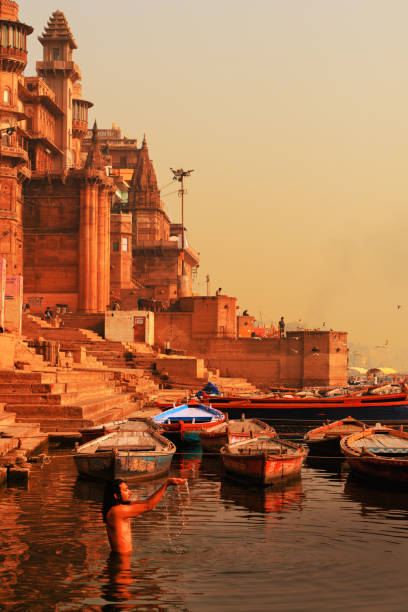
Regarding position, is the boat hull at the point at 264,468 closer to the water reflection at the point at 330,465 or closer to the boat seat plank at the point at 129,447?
the boat seat plank at the point at 129,447

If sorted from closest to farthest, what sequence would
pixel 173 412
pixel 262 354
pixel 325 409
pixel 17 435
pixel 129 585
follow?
pixel 129 585, pixel 17 435, pixel 173 412, pixel 325 409, pixel 262 354

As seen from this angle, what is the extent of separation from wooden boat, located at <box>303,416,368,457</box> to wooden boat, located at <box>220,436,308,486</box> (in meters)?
4.61

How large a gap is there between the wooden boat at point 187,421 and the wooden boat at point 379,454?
6.02 m

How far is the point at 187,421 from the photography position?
29.7m

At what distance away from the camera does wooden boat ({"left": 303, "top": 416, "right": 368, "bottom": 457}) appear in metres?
26.6

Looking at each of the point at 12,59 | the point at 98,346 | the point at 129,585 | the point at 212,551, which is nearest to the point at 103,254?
the point at 98,346

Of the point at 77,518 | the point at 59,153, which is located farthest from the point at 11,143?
the point at 77,518

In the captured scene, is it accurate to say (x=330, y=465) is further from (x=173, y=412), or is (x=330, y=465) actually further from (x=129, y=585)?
(x=129, y=585)

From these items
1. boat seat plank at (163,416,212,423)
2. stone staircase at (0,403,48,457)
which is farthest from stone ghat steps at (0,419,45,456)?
boat seat plank at (163,416,212,423)

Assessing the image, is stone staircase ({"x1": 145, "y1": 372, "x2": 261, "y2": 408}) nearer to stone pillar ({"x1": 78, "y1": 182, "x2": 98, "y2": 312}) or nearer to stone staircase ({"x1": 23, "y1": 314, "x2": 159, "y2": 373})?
stone staircase ({"x1": 23, "y1": 314, "x2": 159, "y2": 373})

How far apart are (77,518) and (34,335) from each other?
132 feet

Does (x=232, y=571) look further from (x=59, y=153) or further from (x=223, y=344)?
(x=59, y=153)

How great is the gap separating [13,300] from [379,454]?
27539mm

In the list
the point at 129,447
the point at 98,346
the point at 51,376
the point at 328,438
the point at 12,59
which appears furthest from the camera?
the point at 12,59
